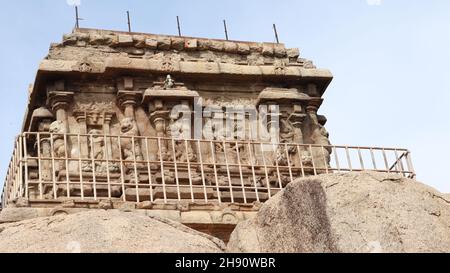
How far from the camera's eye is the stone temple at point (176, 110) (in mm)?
14867

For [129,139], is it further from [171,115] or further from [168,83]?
[168,83]

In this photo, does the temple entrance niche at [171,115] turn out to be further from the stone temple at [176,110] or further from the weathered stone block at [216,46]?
the weathered stone block at [216,46]

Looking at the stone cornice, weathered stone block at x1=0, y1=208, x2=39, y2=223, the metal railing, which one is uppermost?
the stone cornice

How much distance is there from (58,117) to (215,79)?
3100 mm

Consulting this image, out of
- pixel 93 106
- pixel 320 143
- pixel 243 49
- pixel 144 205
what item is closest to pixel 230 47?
pixel 243 49

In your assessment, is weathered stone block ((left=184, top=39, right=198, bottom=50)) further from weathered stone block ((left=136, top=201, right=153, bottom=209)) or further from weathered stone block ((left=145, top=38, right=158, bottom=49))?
weathered stone block ((left=136, top=201, right=153, bottom=209))

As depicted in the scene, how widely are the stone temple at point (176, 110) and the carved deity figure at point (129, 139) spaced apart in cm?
2

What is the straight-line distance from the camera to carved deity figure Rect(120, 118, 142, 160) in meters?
15.1

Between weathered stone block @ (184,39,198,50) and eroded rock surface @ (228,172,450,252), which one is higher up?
weathered stone block @ (184,39,198,50)

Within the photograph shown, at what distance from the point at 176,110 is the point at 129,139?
1.12 metres

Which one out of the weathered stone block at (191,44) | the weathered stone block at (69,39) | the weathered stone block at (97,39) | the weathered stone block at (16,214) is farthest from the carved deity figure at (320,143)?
the weathered stone block at (16,214)

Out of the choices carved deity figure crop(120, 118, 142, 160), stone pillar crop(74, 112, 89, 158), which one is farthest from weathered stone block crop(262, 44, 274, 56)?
stone pillar crop(74, 112, 89, 158)

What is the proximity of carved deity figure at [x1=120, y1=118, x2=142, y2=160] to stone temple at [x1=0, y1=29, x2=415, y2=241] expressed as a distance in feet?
0.06
